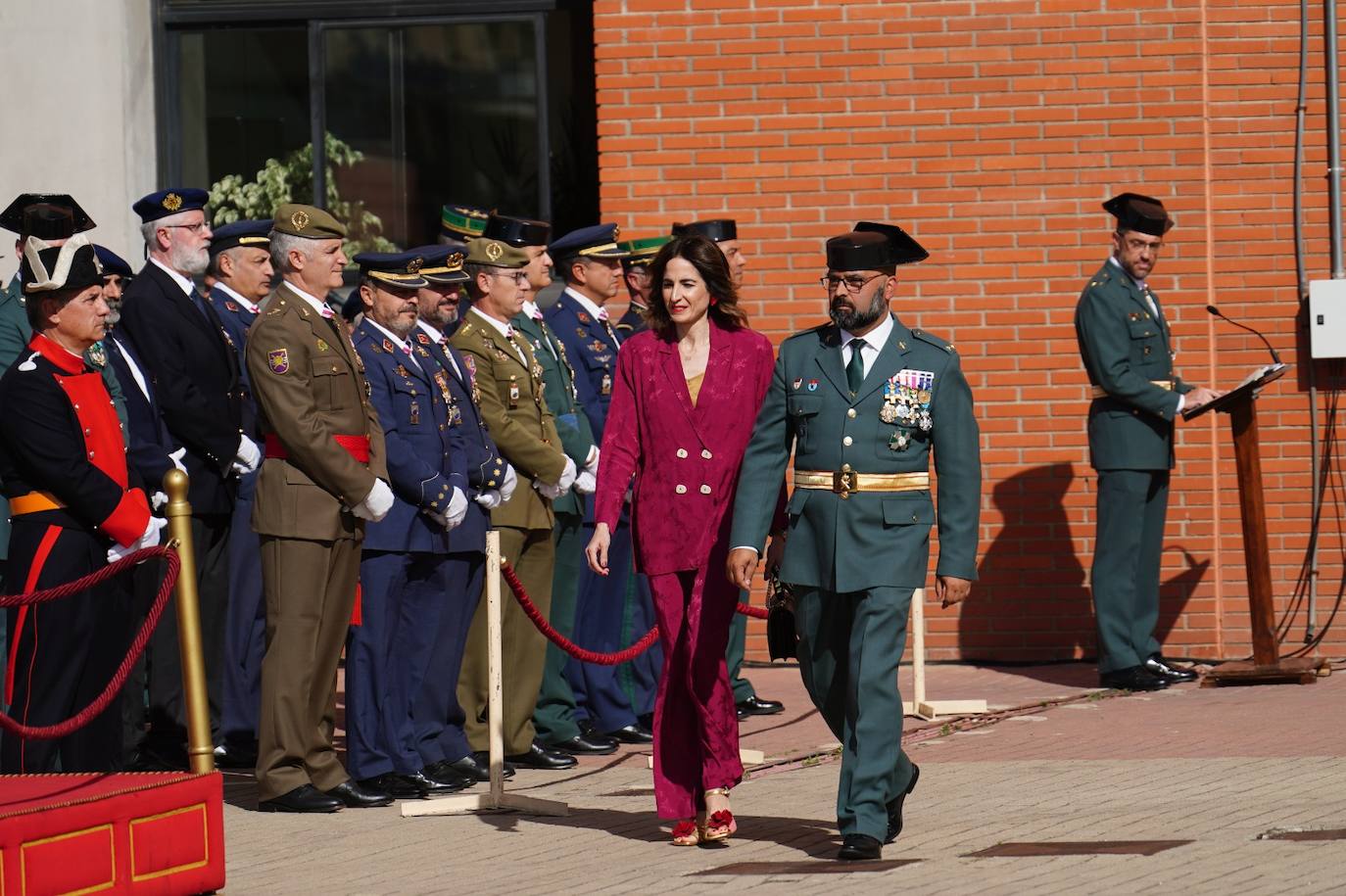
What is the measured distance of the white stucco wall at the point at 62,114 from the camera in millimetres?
12914

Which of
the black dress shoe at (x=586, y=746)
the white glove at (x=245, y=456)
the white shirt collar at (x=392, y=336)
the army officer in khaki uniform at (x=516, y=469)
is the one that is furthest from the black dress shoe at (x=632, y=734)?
the white shirt collar at (x=392, y=336)

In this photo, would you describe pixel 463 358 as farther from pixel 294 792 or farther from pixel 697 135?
pixel 697 135

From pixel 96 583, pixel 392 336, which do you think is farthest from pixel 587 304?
pixel 96 583

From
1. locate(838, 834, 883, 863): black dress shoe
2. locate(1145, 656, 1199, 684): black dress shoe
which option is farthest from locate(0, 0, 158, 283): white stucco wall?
locate(838, 834, 883, 863): black dress shoe

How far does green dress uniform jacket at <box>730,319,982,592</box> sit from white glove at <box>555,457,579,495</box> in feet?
6.75

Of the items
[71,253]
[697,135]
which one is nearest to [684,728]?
[71,253]

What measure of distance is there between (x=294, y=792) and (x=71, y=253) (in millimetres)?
2147

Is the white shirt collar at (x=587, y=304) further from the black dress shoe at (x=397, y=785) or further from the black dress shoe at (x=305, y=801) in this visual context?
the black dress shoe at (x=305, y=801)

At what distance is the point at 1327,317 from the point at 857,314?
5.23 meters

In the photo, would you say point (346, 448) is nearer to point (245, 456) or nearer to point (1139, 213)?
point (245, 456)

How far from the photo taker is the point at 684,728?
7.52 m

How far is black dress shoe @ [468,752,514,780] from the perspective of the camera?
8.84m

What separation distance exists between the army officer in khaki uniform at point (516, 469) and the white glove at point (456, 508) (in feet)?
2.05

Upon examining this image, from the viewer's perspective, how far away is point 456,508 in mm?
8492
